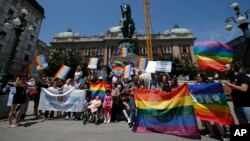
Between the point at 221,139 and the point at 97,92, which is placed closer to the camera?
the point at 221,139

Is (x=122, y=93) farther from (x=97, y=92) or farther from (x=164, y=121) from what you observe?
(x=164, y=121)

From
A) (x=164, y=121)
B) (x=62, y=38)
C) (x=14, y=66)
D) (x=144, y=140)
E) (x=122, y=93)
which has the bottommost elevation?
(x=144, y=140)

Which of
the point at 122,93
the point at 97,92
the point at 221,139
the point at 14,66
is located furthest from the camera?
the point at 14,66

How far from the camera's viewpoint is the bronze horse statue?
20672 millimetres

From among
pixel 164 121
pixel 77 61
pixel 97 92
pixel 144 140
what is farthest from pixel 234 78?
pixel 77 61

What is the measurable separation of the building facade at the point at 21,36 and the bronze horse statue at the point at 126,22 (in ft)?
64.1

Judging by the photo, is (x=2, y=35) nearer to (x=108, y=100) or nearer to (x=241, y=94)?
(x=108, y=100)

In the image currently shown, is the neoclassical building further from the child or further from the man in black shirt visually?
the man in black shirt

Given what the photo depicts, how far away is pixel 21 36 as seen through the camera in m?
41.3

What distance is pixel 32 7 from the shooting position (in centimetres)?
4472

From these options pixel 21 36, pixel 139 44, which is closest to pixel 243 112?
pixel 21 36

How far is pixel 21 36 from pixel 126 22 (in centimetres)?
3104

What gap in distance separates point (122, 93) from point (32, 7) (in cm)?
4589

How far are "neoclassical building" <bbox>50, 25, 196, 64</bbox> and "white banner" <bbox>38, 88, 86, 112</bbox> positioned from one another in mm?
48887
